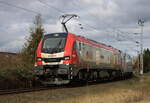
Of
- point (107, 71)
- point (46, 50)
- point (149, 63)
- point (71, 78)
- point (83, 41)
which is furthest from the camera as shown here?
point (149, 63)

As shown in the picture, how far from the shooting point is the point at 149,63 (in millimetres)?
72000

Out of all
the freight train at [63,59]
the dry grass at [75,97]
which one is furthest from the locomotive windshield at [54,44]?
the dry grass at [75,97]

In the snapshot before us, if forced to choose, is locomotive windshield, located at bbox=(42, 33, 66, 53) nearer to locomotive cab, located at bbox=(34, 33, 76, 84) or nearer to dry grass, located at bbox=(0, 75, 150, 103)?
locomotive cab, located at bbox=(34, 33, 76, 84)

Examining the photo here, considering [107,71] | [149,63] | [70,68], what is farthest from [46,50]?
[149,63]

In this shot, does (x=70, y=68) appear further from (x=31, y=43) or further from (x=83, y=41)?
(x=31, y=43)

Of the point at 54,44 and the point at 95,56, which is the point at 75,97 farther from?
the point at 95,56

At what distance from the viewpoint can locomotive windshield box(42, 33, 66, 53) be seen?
56.2 ft

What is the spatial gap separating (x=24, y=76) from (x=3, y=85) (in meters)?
1.93

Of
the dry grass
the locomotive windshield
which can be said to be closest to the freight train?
the locomotive windshield

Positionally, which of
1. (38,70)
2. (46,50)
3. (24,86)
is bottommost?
(24,86)

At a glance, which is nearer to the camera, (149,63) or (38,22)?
(38,22)

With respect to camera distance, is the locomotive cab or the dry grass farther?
the locomotive cab

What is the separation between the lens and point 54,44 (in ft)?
57.4

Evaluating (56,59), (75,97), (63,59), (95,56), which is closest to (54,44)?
(56,59)
